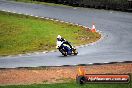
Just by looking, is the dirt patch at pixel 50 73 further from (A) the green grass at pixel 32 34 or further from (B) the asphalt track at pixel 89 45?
(A) the green grass at pixel 32 34

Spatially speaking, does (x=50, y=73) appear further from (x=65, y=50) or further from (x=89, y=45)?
(x=89, y=45)

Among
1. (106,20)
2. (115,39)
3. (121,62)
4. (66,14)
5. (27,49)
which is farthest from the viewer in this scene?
(66,14)

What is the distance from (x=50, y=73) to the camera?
2208 centimetres

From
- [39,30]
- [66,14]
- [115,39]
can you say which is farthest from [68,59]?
[66,14]

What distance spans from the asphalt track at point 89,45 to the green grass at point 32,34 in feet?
6.08

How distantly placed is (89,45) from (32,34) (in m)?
6.52

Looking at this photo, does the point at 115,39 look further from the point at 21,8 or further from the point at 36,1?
the point at 36,1

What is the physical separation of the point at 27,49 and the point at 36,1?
2288 centimetres

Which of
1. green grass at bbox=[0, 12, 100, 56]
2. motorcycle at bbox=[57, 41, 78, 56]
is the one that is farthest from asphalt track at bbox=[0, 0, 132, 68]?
green grass at bbox=[0, 12, 100, 56]

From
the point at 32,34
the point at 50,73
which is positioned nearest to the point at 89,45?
the point at 32,34

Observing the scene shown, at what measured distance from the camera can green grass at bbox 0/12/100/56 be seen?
29.6m

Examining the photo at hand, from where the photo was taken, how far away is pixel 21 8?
1786 inches

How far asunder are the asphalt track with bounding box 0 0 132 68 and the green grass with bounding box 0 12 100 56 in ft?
6.08

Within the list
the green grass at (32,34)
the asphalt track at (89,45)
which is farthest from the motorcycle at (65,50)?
the green grass at (32,34)
